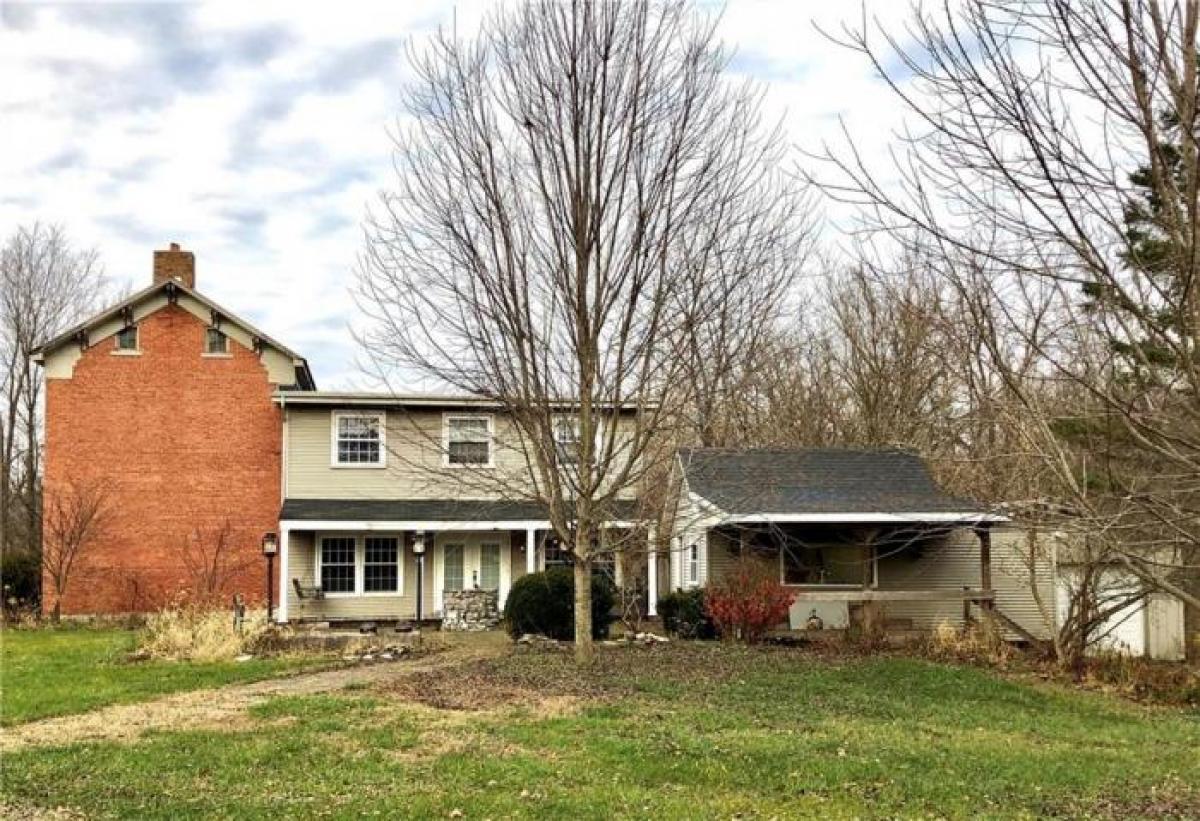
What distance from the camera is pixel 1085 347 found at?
6293 millimetres

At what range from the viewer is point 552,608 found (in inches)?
741

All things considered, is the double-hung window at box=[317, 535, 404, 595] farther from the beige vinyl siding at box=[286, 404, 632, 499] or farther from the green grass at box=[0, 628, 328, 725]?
the green grass at box=[0, 628, 328, 725]

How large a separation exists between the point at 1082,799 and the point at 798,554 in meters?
14.3

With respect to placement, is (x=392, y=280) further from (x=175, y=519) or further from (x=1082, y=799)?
(x=175, y=519)

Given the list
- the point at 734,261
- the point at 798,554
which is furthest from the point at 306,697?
the point at 798,554

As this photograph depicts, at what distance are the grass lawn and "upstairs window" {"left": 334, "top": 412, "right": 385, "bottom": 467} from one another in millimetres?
13054

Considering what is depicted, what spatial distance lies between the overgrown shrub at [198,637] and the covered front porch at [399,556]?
18.3 feet

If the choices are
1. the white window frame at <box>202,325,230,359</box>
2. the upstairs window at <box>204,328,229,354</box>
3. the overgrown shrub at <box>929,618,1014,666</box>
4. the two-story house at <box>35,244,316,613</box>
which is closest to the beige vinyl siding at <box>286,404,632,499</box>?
the two-story house at <box>35,244,316,613</box>

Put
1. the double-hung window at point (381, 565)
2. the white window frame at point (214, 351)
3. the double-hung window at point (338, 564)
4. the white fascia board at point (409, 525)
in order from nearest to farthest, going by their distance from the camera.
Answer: the white fascia board at point (409, 525) < the double-hung window at point (338, 564) < the double-hung window at point (381, 565) < the white window frame at point (214, 351)

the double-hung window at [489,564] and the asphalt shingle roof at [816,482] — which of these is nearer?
the asphalt shingle roof at [816,482]

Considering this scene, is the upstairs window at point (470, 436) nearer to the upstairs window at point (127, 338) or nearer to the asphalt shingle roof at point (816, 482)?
the asphalt shingle roof at point (816, 482)

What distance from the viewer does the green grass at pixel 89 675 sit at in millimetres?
12117

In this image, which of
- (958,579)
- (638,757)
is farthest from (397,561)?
(638,757)

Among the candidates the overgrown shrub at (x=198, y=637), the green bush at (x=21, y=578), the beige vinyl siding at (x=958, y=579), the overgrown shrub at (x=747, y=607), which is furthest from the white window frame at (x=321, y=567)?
the beige vinyl siding at (x=958, y=579)
